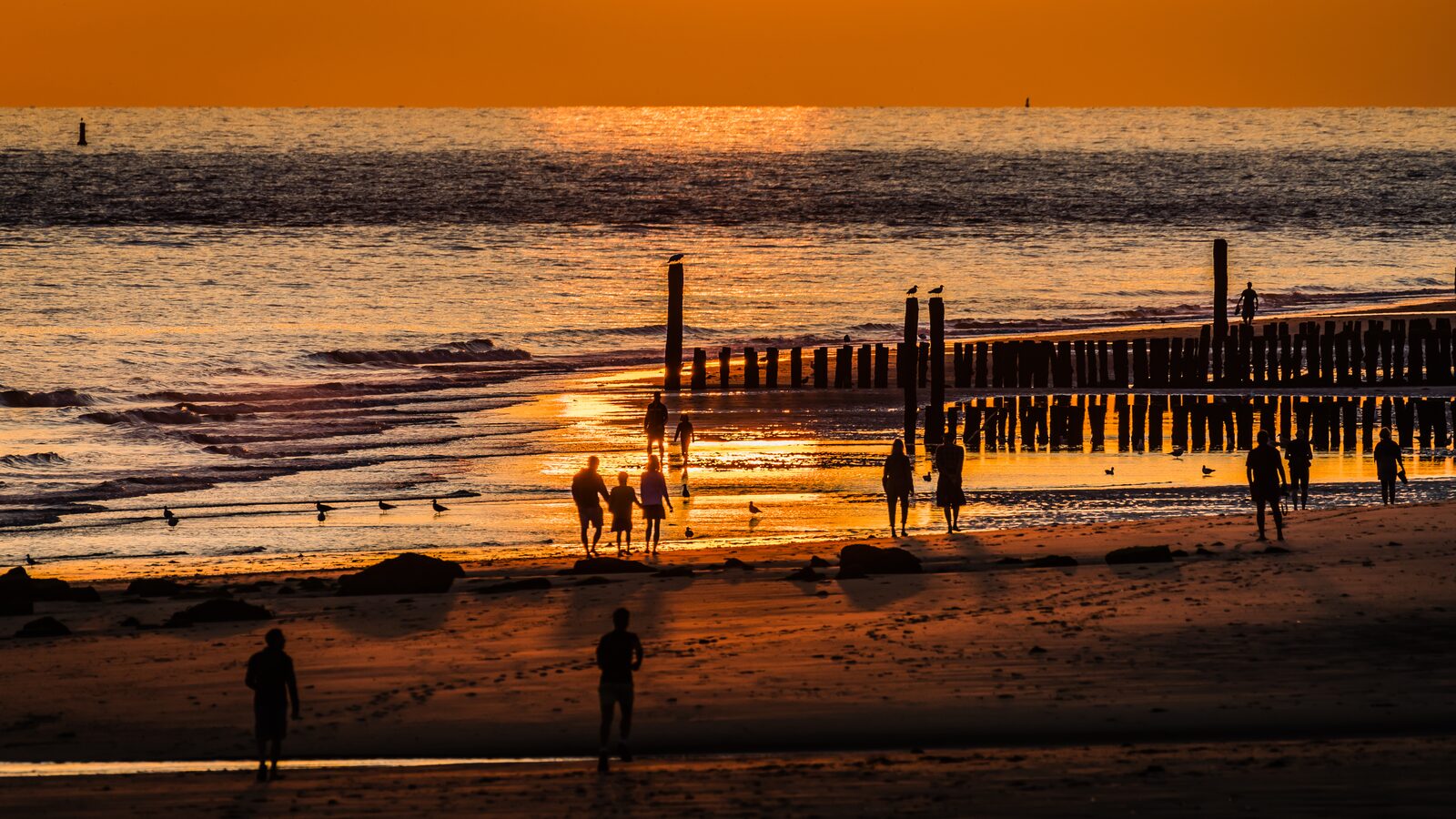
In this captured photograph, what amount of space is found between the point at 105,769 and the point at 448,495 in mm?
12565

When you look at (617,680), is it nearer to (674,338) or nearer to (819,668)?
(819,668)

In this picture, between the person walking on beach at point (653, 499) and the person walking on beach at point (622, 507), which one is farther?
the person walking on beach at point (653, 499)

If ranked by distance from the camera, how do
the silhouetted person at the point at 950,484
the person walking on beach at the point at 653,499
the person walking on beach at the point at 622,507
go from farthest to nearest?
the silhouetted person at the point at 950,484, the person walking on beach at the point at 653,499, the person walking on beach at the point at 622,507

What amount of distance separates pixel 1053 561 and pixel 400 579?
636 centimetres

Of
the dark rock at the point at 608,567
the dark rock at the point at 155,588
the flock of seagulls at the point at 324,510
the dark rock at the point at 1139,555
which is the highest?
the flock of seagulls at the point at 324,510

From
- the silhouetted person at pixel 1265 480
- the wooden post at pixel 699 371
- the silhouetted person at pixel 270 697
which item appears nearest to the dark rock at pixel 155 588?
the silhouetted person at pixel 270 697

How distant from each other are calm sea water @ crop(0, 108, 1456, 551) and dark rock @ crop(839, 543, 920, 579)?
29.6 feet

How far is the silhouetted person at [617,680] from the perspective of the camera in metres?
11.8

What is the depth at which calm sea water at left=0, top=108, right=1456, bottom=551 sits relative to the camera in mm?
32344

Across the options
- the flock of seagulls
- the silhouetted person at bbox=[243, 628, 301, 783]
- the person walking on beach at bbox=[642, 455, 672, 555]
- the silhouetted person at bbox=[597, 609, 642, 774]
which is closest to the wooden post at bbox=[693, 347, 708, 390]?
the flock of seagulls

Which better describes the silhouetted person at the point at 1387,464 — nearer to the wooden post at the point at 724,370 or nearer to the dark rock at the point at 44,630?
the dark rock at the point at 44,630

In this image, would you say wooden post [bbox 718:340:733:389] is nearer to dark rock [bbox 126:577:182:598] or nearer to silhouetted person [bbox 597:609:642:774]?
dark rock [bbox 126:577:182:598]

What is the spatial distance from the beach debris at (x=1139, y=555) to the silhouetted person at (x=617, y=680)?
7.21 meters

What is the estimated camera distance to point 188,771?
11906 millimetres
